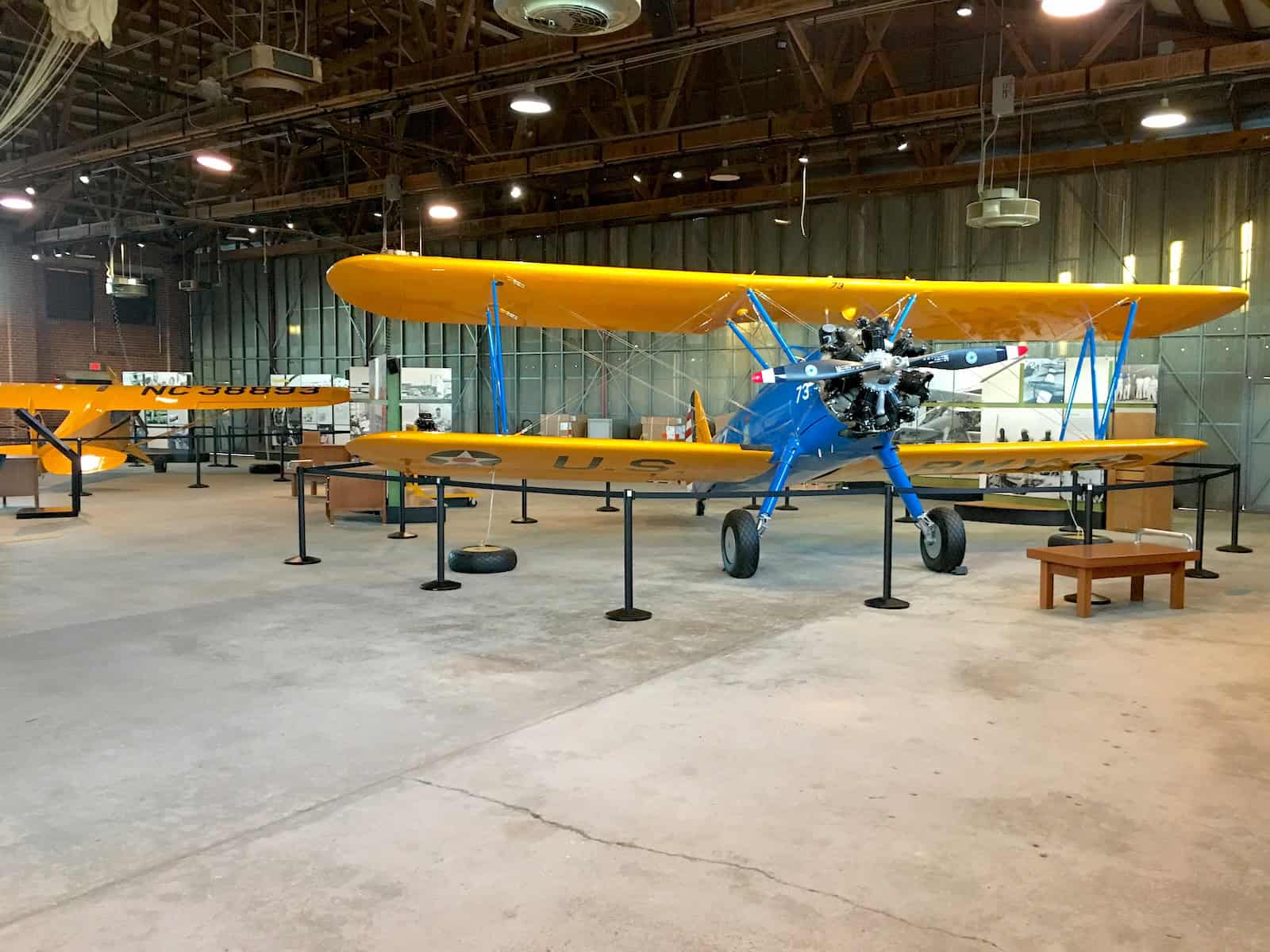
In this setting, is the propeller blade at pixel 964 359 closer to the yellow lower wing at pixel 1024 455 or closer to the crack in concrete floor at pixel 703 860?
the yellow lower wing at pixel 1024 455

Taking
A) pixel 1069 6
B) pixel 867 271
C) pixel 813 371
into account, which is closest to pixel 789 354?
pixel 813 371

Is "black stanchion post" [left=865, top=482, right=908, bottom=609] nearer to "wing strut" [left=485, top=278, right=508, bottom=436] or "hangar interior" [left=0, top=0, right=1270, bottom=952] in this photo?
"hangar interior" [left=0, top=0, right=1270, bottom=952]

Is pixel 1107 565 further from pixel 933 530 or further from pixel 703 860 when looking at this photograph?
pixel 703 860

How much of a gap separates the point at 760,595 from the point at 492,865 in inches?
184

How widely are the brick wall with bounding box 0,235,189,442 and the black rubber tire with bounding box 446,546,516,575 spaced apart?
18.0 metres

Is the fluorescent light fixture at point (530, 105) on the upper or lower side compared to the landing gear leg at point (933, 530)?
upper

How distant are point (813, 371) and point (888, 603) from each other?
74.4 inches

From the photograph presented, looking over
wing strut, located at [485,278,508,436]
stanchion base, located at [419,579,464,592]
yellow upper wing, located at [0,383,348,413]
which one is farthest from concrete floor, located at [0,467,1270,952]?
yellow upper wing, located at [0,383,348,413]

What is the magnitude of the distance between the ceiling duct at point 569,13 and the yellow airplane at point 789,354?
6.39ft

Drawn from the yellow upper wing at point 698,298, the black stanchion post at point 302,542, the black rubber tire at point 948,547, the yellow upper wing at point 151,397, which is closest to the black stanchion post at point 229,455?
the yellow upper wing at point 151,397

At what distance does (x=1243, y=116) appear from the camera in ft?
44.8

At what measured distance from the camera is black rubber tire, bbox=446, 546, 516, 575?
324 inches

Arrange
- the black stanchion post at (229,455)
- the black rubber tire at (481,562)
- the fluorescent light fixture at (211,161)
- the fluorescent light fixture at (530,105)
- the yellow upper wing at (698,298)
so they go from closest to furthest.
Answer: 1. the yellow upper wing at (698,298)
2. the black rubber tire at (481,562)
3. the fluorescent light fixture at (530,105)
4. the fluorescent light fixture at (211,161)
5. the black stanchion post at (229,455)

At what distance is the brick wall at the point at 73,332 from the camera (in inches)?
963
